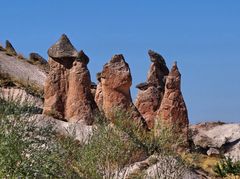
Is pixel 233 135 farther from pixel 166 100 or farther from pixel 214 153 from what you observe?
pixel 166 100

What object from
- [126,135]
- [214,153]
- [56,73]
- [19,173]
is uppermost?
[56,73]

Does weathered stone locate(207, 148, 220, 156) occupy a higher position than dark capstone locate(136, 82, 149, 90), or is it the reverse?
dark capstone locate(136, 82, 149, 90)

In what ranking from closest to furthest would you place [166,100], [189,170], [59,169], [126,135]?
[59,169] → [126,135] → [189,170] → [166,100]

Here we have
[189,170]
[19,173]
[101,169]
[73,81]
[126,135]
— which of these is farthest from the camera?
[73,81]

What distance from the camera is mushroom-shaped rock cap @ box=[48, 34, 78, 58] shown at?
159ft

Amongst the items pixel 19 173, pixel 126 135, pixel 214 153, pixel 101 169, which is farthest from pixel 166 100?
pixel 19 173

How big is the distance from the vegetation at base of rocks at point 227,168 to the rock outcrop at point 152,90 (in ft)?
34.9

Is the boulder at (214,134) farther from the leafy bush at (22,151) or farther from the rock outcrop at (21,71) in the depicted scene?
the leafy bush at (22,151)

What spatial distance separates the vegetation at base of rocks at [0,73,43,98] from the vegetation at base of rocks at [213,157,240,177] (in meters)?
16.7

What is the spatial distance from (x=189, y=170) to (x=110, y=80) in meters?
11.0

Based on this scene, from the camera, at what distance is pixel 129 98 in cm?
4900

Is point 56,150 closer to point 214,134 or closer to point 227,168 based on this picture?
point 227,168

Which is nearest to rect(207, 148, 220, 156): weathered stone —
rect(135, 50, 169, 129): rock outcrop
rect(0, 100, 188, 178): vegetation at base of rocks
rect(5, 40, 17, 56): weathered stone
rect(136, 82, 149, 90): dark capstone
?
rect(135, 50, 169, 129): rock outcrop

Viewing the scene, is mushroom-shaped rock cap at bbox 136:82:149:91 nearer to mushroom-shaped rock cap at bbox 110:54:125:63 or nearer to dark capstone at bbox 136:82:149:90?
dark capstone at bbox 136:82:149:90
